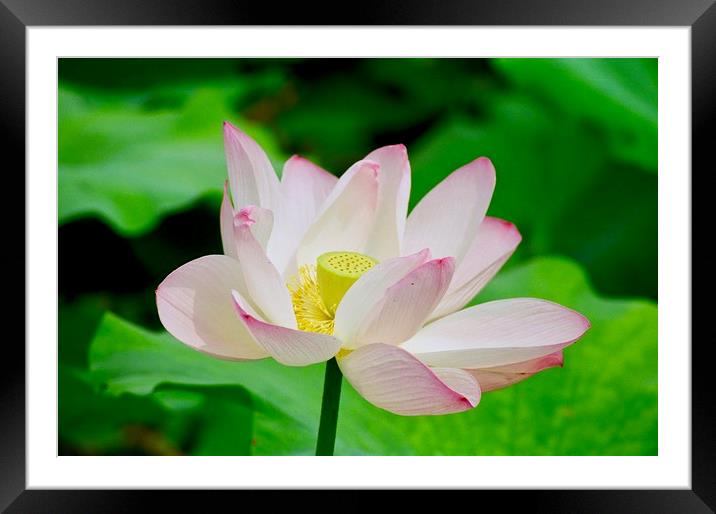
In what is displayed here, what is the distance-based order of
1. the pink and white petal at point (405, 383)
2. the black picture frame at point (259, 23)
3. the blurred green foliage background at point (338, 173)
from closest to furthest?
the pink and white petal at point (405, 383)
the black picture frame at point (259, 23)
the blurred green foliage background at point (338, 173)

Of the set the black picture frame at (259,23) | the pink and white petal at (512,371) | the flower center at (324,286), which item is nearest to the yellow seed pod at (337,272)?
the flower center at (324,286)

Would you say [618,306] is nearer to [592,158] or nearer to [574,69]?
[574,69]

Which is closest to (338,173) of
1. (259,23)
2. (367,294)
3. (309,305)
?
(259,23)

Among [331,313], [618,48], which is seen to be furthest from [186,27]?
[618,48]

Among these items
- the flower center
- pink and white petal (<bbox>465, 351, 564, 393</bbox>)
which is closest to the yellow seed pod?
the flower center

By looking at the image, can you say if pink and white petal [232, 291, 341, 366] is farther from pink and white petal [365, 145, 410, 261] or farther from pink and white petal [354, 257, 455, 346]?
pink and white petal [365, 145, 410, 261]

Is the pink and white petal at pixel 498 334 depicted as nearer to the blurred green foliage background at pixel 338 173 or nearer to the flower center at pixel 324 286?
the flower center at pixel 324 286

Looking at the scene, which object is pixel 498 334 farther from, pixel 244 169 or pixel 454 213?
pixel 244 169
